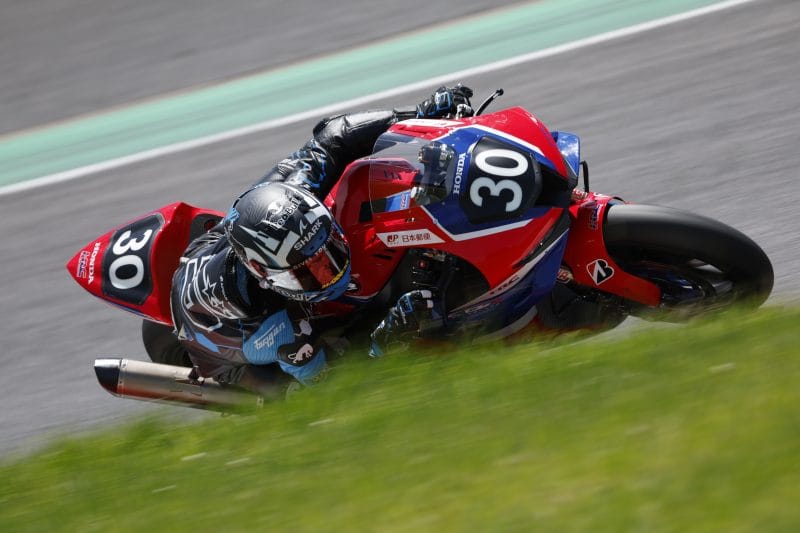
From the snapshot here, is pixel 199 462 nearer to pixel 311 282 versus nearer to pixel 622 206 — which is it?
pixel 311 282

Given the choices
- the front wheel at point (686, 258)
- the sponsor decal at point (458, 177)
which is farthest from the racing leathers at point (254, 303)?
the front wheel at point (686, 258)

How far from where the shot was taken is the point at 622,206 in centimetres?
420

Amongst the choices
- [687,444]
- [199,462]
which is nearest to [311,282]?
[199,462]

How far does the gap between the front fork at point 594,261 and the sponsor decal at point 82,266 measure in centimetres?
230

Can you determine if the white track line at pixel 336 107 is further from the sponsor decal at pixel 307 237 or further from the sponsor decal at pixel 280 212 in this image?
the sponsor decal at pixel 307 237

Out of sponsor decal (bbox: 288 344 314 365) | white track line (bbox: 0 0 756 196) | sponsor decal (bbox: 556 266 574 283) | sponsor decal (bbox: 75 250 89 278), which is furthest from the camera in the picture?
white track line (bbox: 0 0 756 196)

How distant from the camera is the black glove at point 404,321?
429cm

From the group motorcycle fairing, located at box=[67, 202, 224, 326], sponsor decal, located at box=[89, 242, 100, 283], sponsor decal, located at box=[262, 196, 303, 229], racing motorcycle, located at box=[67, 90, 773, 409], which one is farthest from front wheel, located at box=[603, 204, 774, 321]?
sponsor decal, located at box=[89, 242, 100, 283]

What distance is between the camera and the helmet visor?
4.09 m

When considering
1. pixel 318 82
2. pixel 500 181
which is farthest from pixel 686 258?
pixel 318 82

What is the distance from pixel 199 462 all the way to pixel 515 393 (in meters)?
1.09

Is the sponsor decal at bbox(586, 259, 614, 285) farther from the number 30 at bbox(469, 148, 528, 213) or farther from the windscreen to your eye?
the windscreen

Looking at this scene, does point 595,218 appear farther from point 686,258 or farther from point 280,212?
point 280,212

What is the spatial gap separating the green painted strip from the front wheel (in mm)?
3977
